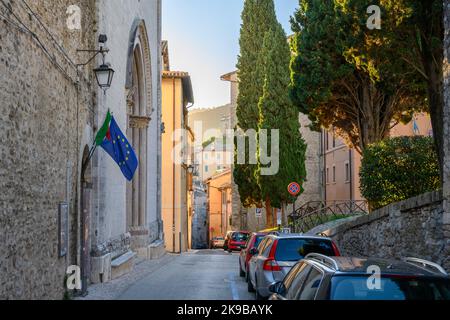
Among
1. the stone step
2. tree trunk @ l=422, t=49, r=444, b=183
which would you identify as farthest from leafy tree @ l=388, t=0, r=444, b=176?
the stone step

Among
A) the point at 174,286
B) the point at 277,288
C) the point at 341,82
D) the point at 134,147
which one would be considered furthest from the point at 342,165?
the point at 277,288

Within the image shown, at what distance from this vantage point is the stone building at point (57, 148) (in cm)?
825

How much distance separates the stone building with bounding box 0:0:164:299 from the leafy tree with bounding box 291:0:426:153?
6.52 meters

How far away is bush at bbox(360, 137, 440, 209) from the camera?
56.4 ft

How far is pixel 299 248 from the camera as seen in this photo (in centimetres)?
1081

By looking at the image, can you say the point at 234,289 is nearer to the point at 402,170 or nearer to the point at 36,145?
the point at 402,170

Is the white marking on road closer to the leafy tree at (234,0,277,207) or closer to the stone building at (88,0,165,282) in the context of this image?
the stone building at (88,0,165,282)

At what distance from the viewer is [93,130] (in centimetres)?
1500

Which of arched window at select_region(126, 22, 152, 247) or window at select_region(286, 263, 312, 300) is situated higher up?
arched window at select_region(126, 22, 152, 247)

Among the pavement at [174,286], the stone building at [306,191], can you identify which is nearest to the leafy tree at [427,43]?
the pavement at [174,286]

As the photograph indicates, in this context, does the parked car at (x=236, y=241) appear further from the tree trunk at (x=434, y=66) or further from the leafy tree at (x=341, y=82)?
the tree trunk at (x=434, y=66)

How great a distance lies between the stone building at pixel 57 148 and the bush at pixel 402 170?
25.5 ft

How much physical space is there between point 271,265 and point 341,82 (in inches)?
491
